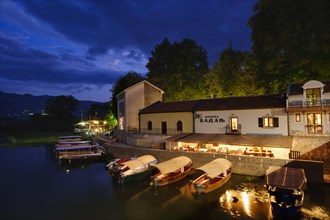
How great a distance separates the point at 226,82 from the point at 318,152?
2340 cm

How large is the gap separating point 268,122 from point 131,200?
63.5 ft

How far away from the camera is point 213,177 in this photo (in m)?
21.9

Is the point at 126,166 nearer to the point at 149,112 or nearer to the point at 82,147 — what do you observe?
the point at 149,112

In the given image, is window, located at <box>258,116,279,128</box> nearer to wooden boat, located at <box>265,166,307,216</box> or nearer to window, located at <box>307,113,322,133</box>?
window, located at <box>307,113,322,133</box>

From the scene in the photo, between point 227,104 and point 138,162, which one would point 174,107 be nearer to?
point 227,104

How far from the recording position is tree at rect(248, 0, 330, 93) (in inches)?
1159

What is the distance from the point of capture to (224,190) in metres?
22.5

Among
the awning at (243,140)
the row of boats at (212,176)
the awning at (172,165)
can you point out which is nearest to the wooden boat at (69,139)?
the row of boats at (212,176)

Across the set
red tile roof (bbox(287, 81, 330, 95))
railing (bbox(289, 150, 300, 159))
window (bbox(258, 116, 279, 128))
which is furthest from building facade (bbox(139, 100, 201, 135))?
railing (bbox(289, 150, 300, 159))

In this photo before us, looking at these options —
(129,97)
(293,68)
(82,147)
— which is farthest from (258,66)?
(82,147)

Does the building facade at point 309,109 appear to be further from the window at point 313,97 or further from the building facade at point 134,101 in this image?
the building facade at point 134,101

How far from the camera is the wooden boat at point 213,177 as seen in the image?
21.8m

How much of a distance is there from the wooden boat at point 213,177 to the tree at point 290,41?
18065 mm

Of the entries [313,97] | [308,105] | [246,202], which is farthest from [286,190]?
[313,97]
